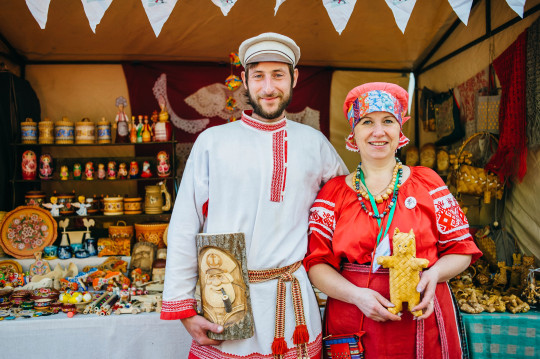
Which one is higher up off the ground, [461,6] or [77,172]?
[461,6]

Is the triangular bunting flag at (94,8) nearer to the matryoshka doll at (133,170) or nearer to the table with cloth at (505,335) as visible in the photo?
the matryoshka doll at (133,170)

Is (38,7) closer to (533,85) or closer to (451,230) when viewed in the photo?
(451,230)

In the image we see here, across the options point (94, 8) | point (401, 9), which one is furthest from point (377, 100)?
point (94, 8)

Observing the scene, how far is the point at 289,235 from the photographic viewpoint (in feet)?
5.62

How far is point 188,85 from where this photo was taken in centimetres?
466

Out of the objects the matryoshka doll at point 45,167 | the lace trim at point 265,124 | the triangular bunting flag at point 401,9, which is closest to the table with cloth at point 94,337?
the lace trim at point 265,124

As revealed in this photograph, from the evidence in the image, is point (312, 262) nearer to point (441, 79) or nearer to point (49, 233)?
point (49, 233)

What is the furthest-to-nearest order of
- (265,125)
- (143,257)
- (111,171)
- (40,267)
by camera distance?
(111,171) → (143,257) → (40,267) → (265,125)

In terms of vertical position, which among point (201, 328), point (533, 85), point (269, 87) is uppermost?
point (533, 85)

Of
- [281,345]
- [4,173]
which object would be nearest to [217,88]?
[4,173]

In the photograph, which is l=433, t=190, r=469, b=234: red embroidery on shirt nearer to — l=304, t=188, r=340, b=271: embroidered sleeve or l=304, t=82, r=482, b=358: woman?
l=304, t=82, r=482, b=358: woman

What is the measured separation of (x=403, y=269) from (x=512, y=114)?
2.21 m

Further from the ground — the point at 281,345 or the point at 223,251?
the point at 223,251

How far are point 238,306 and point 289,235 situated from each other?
14.5 inches
